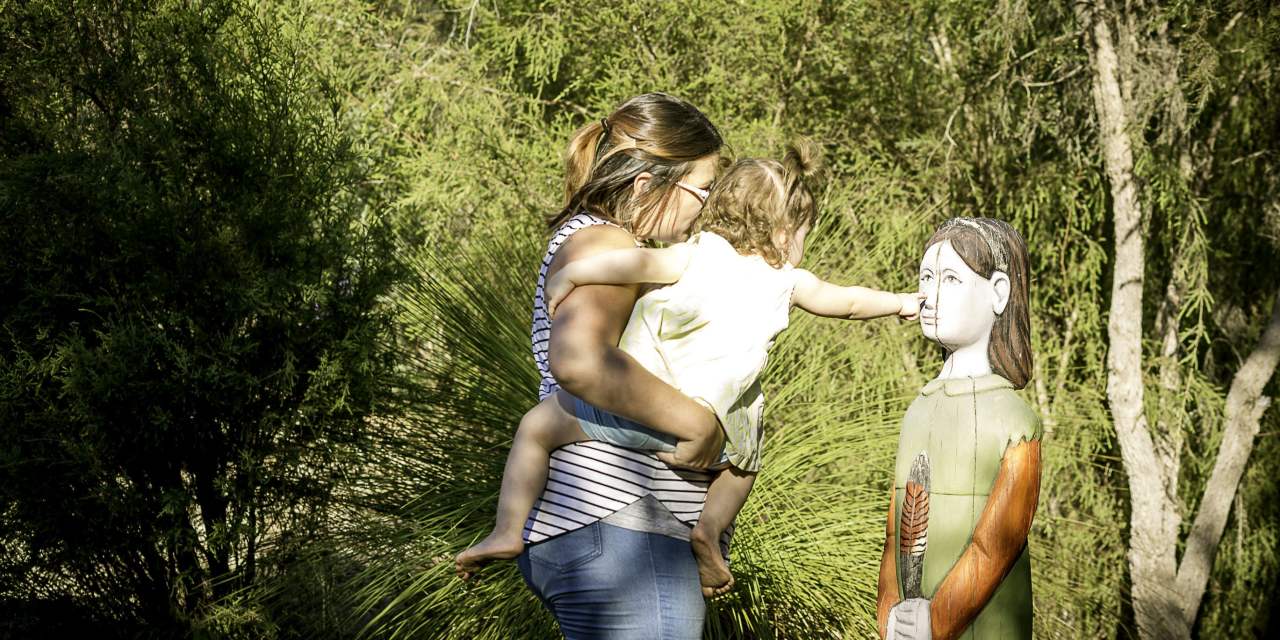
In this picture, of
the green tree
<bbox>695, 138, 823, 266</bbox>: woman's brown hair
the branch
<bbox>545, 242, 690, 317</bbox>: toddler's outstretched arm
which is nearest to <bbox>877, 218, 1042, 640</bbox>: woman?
<bbox>695, 138, 823, 266</bbox>: woman's brown hair

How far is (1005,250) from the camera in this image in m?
1.67

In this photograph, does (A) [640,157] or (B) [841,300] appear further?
(B) [841,300]

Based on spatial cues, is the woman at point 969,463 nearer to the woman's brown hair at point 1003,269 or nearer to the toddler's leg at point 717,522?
the woman's brown hair at point 1003,269

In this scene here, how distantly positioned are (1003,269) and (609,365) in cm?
63

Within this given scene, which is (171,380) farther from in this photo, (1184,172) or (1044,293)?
(1184,172)

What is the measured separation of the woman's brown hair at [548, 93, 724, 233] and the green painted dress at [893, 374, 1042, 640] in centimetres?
52

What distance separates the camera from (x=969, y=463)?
157 cm

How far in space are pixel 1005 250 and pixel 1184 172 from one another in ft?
11.2

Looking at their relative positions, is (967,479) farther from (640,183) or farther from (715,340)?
(640,183)

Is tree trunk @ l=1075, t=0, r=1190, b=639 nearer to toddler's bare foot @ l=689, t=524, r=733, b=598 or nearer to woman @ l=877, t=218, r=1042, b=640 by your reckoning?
woman @ l=877, t=218, r=1042, b=640

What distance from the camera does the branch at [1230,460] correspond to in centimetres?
414

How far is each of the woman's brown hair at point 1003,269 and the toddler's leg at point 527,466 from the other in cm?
62

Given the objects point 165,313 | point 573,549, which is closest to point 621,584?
point 573,549

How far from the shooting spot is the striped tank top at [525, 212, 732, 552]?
148 centimetres
